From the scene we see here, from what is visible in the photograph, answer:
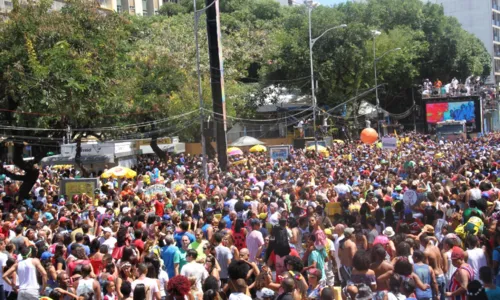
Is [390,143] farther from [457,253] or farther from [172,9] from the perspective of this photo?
[172,9]

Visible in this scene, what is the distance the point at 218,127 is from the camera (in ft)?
89.5

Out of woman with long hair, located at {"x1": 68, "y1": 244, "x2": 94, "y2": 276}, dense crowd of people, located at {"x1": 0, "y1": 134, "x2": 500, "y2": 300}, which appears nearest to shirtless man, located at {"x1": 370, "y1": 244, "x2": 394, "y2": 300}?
dense crowd of people, located at {"x1": 0, "y1": 134, "x2": 500, "y2": 300}

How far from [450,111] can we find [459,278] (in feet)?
150

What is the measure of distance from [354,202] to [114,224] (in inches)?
180

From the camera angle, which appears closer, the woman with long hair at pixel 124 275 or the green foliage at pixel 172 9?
the woman with long hair at pixel 124 275

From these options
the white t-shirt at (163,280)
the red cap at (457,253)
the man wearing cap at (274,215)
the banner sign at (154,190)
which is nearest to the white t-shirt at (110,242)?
the white t-shirt at (163,280)

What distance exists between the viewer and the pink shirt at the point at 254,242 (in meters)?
10.4

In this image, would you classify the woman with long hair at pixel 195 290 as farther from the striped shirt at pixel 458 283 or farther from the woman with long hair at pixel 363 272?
the striped shirt at pixel 458 283

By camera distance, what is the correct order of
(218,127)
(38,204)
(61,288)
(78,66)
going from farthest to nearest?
1. (218,127)
2. (78,66)
3. (38,204)
4. (61,288)

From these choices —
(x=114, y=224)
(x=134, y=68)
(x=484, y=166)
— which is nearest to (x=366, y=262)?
(x=114, y=224)

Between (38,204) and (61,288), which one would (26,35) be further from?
(61,288)

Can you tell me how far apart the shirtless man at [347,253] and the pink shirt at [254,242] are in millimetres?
1294

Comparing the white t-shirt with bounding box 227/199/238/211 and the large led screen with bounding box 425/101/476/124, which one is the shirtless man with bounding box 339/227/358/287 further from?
the large led screen with bounding box 425/101/476/124

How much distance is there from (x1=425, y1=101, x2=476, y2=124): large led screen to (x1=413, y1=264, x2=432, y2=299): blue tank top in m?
45.0
